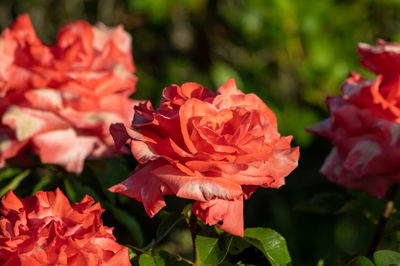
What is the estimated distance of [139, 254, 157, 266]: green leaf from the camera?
2.04 ft

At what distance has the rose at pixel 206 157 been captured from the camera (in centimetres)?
58

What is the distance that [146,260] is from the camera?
24.8 inches

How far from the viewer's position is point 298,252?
183cm

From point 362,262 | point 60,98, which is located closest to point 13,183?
point 60,98

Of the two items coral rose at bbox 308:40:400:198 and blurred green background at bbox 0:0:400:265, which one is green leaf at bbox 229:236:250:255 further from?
blurred green background at bbox 0:0:400:265

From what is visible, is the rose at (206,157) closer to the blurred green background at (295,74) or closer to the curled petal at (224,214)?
the curled petal at (224,214)

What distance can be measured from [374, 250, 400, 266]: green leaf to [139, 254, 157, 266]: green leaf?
234 mm

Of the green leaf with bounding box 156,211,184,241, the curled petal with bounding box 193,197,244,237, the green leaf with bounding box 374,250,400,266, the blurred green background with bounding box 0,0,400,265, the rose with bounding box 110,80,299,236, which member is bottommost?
the blurred green background with bounding box 0,0,400,265

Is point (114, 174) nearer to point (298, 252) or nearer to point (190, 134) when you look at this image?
point (190, 134)

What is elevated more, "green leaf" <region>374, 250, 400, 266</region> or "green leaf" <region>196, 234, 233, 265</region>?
"green leaf" <region>374, 250, 400, 266</region>

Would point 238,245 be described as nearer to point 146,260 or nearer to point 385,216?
point 146,260

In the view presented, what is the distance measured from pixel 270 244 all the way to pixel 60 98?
42 centimetres

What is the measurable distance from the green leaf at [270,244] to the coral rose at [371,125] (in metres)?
0.20

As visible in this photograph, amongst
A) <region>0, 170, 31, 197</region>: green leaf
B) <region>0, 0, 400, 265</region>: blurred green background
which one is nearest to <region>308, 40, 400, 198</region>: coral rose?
<region>0, 170, 31, 197</region>: green leaf
